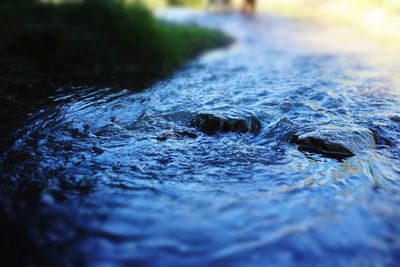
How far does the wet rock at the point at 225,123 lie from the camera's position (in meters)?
4.15

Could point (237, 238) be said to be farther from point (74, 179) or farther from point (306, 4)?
point (306, 4)

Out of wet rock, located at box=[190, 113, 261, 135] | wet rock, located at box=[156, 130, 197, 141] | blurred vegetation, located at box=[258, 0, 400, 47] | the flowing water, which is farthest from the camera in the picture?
blurred vegetation, located at box=[258, 0, 400, 47]

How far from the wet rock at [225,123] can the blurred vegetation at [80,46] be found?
2142 millimetres

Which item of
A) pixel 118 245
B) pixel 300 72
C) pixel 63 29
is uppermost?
pixel 63 29

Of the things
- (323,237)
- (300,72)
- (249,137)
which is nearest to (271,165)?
(249,137)

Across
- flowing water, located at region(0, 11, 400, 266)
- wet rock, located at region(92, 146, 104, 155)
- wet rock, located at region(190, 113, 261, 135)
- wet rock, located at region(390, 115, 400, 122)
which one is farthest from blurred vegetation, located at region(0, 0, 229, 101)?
wet rock, located at region(390, 115, 400, 122)

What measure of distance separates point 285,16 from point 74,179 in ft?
62.3

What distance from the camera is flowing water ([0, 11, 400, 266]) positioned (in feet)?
7.17

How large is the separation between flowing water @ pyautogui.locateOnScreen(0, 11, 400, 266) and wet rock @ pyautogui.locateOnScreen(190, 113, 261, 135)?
0.34 ft

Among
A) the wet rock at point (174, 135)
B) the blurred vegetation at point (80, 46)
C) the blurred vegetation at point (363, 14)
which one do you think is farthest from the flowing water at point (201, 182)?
the blurred vegetation at point (363, 14)

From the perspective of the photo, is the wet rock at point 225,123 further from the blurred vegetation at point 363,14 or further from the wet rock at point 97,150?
the blurred vegetation at point 363,14

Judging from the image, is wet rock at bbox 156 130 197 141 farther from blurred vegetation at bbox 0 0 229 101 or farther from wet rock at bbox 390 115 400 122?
wet rock at bbox 390 115 400 122

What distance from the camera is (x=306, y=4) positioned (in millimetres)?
27312

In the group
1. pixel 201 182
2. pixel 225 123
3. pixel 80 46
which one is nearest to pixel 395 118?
pixel 225 123
